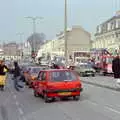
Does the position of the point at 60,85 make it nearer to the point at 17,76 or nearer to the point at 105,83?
the point at 17,76

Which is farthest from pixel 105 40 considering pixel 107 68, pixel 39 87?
pixel 39 87

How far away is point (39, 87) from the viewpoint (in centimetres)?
2308

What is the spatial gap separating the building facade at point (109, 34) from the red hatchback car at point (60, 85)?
6636 cm

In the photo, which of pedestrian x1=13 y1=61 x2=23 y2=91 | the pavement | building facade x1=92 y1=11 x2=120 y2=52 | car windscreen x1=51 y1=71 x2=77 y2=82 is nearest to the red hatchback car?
car windscreen x1=51 y1=71 x2=77 y2=82

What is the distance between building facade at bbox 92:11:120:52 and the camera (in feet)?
307

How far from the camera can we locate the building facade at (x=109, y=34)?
3682 inches

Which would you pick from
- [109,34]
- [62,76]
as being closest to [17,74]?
[62,76]

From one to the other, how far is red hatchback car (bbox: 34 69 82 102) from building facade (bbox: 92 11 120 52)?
66359mm

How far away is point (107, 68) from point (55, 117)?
135ft

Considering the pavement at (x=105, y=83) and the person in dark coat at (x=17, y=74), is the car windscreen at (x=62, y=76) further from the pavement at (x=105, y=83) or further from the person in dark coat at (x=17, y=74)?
the person in dark coat at (x=17, y=74)

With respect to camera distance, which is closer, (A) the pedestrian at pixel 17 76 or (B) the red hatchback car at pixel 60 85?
(B) the red hatchback car at pixel 60 85

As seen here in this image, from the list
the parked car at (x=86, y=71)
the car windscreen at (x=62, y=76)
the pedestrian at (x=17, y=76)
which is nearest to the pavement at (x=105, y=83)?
the pedestrian at (x=17, y=76)

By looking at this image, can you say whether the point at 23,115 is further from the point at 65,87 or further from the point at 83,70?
the point at 83,70

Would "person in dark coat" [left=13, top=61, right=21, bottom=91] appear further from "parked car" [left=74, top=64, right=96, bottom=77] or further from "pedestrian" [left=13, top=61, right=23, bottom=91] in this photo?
"parked car" [left=74, top=64, right=96, bottom=77]
